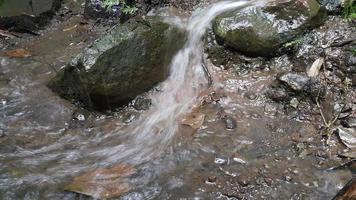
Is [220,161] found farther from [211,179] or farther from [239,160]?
[211,179]

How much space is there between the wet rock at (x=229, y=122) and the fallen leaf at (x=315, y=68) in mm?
1184

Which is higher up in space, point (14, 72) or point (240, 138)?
point (14, 72)

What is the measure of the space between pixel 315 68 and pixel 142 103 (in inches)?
88.0

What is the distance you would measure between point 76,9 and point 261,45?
13.0ft

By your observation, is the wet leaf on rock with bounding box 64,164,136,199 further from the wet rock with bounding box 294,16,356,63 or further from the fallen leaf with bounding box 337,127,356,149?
the wet rock with bounding box 294,16,356,63

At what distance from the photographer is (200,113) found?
507cm

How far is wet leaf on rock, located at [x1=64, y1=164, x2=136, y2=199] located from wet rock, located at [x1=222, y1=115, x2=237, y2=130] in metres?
1.24

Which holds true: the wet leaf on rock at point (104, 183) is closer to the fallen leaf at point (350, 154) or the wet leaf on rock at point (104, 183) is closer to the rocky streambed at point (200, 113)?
the rocky streambed at point (200, 113)

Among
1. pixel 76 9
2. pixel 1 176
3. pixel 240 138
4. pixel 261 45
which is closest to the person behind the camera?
pixel 1 176

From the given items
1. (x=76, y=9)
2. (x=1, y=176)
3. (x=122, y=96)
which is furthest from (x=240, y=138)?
(x=76, y=9)

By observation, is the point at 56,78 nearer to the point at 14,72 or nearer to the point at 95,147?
the point at 14,72

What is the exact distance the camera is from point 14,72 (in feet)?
19.8

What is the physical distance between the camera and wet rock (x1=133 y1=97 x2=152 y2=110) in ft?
17.4

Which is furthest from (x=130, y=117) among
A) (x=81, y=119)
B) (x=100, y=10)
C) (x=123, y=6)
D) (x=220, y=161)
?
(x=100, y=10)
